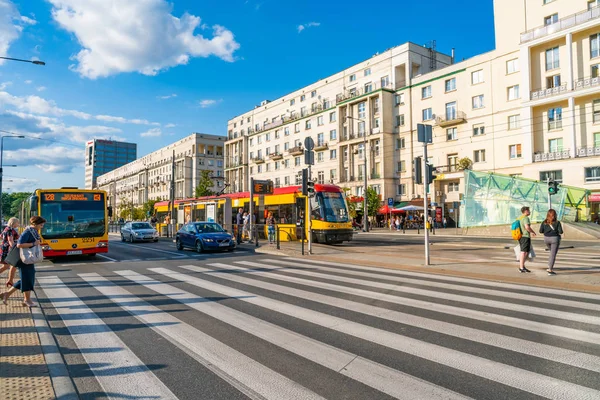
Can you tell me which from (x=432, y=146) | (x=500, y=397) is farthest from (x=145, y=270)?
(x=432, y=146)

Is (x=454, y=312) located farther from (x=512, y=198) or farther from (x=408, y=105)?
(x=408, y=105)

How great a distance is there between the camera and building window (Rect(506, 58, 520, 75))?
40375 millimetres

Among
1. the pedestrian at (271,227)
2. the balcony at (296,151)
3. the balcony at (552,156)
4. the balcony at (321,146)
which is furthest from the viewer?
the balcony at (296,151)

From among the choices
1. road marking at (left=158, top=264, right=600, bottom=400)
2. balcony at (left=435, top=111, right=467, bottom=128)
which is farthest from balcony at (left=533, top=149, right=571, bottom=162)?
road marking at (left=158, top=264, right=600, bottom=400)

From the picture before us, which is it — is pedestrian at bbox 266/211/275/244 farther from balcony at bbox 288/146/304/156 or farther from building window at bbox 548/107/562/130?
balcony at bbox 288/146/304/156

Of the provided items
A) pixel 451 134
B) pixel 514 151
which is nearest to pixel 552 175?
pixel 514 151

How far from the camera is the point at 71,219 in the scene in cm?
1477

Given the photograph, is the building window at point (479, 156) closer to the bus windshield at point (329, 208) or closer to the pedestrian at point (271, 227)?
the bus windshield at point (329, 208)

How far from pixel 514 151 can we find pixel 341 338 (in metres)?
42.5

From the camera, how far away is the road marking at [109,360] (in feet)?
11.8

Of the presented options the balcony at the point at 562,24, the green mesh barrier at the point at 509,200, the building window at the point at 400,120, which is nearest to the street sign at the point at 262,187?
the green mesh barrier at the point at 509,200

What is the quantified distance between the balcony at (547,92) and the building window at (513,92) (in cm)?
236

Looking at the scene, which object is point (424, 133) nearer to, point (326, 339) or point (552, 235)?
point (552, 235)

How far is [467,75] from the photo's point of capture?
1752 inches
